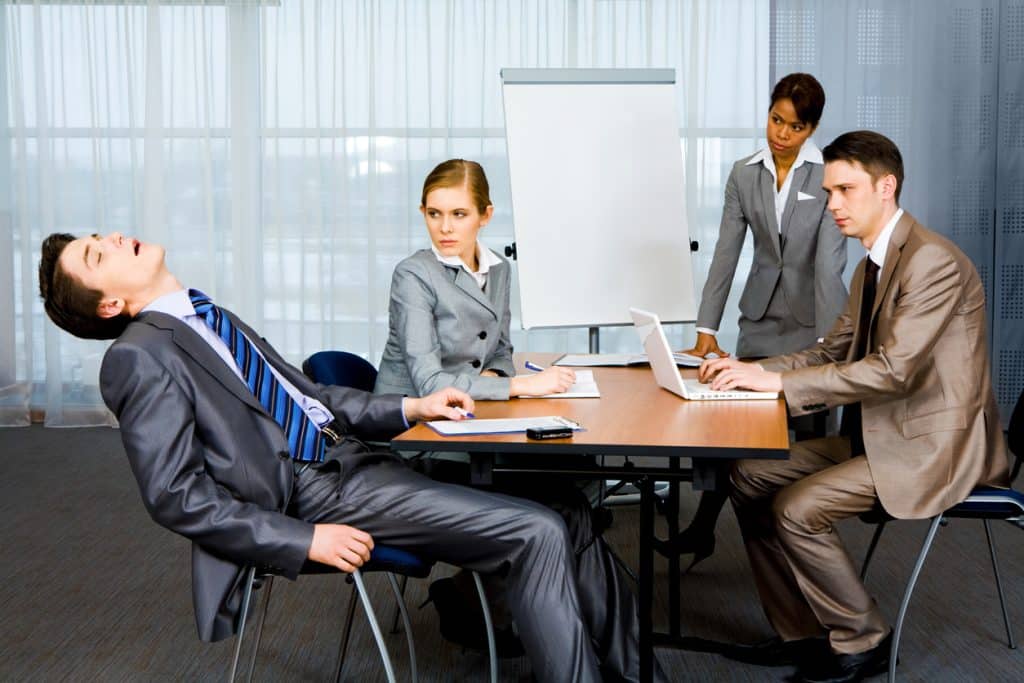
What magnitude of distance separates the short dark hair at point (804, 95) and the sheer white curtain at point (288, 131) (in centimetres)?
243

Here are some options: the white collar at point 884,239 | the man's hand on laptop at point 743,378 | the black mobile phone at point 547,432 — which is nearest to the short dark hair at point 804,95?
the white collar at point 884,239

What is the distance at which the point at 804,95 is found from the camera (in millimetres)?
3492

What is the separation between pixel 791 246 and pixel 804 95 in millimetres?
470

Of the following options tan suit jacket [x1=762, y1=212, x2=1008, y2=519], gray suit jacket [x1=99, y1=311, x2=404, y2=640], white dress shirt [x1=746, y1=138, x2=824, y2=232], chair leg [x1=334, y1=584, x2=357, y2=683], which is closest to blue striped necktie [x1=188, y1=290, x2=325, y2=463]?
gray suit jacket [x1=99, y1=311, x2=404, y2=640]

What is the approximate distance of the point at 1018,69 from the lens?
578 centimetres

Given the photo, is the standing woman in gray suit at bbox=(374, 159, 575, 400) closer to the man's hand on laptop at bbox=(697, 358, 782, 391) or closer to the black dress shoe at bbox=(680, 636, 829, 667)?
the man's hand on laptop at bbox=(697, 358, 782, 391)

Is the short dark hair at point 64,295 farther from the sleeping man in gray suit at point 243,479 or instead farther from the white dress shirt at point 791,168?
the white dress shirt at point 791,168

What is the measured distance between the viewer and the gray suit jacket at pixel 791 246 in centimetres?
356

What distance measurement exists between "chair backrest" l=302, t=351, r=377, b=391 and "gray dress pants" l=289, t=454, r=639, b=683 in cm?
54

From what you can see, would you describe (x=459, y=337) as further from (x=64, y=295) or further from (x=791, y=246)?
(x=791, y=246)

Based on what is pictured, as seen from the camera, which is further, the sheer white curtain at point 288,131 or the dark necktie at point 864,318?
the sheer white curtain at point 288,131

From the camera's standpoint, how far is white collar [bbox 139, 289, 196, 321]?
224 centimetres

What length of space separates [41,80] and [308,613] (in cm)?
407

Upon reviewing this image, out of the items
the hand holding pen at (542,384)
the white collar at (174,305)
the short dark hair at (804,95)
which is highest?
the short dark hair at (804,95)
